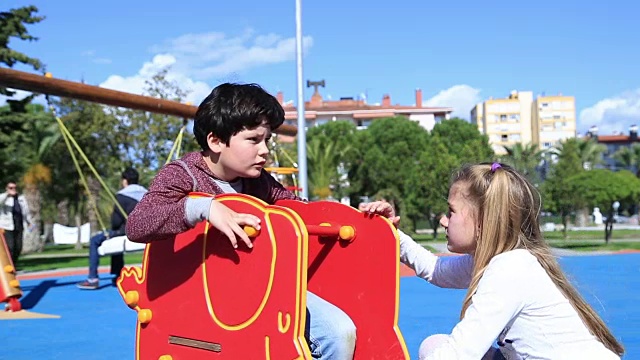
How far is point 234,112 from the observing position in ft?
8.21

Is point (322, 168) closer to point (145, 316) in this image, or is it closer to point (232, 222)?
point (145, 316)

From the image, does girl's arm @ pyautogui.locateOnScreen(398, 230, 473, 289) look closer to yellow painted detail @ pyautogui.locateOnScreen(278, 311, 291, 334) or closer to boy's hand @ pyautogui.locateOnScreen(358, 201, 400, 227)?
boy's hand @ pyautogui.locateOnScreen(358, 201, 400, 227)

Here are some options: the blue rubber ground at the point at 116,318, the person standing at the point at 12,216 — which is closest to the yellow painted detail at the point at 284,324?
the blue rubber ground at the point at 116,318

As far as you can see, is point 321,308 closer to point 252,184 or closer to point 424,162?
point 252,184

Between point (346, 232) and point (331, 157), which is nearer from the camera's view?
point (346, 232)

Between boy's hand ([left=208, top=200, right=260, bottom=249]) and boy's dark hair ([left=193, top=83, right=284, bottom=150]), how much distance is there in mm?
430

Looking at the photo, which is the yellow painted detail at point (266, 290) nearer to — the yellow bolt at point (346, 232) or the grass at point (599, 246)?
the yellow bolt at point (346, 232)

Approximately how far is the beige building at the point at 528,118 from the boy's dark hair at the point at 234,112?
78.1 metres

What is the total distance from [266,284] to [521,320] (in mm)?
793

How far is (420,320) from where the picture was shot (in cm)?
544

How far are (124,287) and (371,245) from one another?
997 millimetres

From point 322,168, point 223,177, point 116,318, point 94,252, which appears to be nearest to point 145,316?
point 223,177

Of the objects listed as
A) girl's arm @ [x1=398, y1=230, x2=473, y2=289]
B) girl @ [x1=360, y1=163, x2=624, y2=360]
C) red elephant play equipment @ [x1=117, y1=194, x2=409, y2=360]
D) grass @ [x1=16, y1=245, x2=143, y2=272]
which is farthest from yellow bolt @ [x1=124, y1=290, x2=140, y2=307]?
grass @ [x1=16, y1=245, x2=143, y2=272]

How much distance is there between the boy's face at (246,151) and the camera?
251 cm
